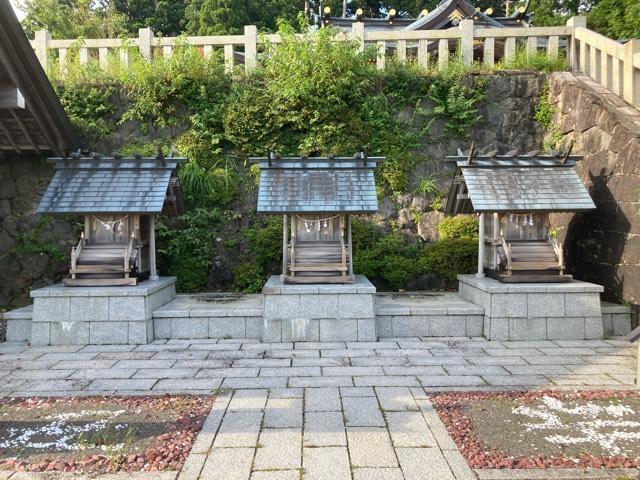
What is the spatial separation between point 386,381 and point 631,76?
8459mm

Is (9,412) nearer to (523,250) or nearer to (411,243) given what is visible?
(523,250)

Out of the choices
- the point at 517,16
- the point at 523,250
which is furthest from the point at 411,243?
the point at 517,16

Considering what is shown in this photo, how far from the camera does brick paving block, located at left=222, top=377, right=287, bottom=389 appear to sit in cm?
514

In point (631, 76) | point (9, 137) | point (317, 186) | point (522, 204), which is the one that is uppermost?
point (631, 76)

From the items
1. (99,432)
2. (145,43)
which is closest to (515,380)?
(99,432)

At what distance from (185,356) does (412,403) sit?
11.4 feet

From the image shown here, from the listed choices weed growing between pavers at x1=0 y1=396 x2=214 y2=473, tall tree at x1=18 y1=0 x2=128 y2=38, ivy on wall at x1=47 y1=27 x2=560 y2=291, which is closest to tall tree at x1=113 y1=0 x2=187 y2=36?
tall tree at x1=18 y1=0 x2=128 y2=38

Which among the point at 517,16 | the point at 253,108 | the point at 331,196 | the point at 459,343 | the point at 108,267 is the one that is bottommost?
the point at 459,343

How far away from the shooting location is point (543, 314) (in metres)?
7.18

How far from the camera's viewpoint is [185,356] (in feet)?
20.9

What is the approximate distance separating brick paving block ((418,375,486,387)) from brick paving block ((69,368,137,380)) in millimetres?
3785

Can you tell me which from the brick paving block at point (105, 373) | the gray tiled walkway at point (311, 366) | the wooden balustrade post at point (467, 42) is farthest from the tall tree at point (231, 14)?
the brick paving block at point (105, 373)

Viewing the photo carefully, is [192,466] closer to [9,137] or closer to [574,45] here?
[9,137]

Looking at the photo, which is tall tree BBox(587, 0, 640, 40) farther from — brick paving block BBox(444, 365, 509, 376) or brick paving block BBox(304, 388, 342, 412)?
brick paving block BBox(304, 388, 342, 412)
